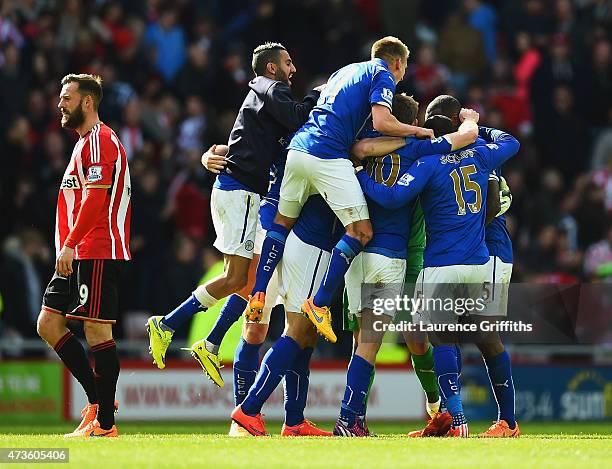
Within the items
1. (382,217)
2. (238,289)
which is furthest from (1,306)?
(382,217)

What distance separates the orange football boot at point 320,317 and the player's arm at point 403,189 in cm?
87

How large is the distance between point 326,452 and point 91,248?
7.77 ft

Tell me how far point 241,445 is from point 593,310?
856cm

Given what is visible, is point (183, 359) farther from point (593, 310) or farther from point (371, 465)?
point (371, 465)

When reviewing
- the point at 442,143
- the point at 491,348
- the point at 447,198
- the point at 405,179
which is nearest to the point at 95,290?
the point at 405,179

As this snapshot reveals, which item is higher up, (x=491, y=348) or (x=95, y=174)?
(x=95, y=174)

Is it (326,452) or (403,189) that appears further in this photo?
(403,189)

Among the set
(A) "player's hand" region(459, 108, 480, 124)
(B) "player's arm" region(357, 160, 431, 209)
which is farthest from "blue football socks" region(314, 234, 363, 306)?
(A) "player's hand" region(459, 108, 480, 124)

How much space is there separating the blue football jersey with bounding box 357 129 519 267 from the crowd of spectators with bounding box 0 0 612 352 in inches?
264

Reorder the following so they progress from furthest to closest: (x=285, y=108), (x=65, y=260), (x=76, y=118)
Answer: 1. (x=285, y=108)
2. (x=76, y=118)
3. (x=65, y=260)

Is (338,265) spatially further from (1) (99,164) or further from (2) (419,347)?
(1) (99,164)

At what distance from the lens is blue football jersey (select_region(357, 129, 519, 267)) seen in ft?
33.0

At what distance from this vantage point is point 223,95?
18.7m

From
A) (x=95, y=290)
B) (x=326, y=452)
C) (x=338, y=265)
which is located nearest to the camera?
(x=326, y=452)
